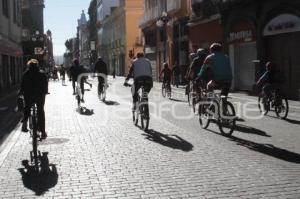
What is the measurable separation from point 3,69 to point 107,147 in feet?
95.8

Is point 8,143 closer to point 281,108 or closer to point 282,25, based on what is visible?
point 281,108

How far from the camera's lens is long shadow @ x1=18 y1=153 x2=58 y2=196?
6.93 metres

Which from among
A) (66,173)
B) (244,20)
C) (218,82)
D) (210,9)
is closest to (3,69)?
(210,9)

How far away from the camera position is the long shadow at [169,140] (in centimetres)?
987

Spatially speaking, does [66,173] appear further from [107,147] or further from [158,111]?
[158,111]

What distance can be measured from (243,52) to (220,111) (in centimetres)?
1640

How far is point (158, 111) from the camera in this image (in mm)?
17250

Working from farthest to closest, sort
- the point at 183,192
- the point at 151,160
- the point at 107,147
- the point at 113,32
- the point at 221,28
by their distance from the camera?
the point at 113,32 → the point at 221,28 → the point at 107,147 → the point at 151,160 → the point at 183,192

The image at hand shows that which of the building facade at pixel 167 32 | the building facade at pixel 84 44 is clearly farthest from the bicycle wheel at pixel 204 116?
the building facade at pixel 84 44

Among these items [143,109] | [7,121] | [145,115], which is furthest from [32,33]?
[145,115]

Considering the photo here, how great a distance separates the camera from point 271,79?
14891mm

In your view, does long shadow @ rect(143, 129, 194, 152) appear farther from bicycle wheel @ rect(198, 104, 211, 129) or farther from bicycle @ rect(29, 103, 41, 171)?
bicycle @ rect(29, 103, 41, 171)

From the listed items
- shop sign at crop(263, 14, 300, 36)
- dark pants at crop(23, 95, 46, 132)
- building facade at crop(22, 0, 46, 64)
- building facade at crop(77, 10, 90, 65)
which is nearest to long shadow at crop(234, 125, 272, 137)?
dark pants at crop(23, 95, 46, 132)

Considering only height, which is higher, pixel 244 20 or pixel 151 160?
pixel 244 20
